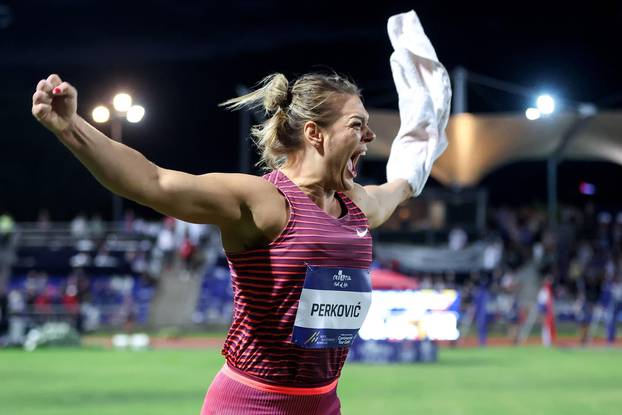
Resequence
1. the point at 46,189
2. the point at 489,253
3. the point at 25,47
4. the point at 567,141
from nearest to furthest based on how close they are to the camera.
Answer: the point at 567,141 < the point at 489,253 < the point at 25,47 < the point at 46,189

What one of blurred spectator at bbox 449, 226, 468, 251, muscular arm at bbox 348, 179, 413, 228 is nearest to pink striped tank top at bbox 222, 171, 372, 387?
muscular arm at bbox 348, 179, 413, 228

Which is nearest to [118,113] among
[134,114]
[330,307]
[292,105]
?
[134,114]

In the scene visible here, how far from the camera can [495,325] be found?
26797 mm

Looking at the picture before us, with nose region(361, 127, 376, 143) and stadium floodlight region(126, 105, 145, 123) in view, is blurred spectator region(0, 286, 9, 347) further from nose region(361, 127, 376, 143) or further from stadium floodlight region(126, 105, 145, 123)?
nose region(361, 127, 376, 143)

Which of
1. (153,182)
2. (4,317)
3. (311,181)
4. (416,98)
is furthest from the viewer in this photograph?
(4,317)

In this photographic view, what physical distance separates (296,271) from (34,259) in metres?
26.1

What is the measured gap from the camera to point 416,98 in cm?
465

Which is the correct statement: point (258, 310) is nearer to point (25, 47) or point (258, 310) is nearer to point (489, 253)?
point (489, 253)

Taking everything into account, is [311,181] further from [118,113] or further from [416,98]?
[416,98]

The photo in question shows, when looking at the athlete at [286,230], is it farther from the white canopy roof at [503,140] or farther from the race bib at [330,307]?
the white canopy roof at [503,140]

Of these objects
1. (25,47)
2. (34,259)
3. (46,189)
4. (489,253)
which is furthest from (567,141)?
(46,189)

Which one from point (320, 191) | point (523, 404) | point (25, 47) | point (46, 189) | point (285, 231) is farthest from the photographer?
point (46, 189)

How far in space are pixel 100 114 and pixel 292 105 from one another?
657 millimetres

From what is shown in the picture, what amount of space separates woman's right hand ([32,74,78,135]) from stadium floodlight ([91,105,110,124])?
0.67 meters
